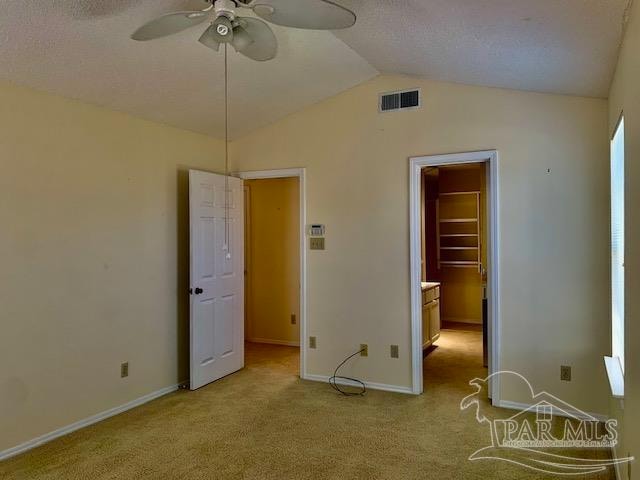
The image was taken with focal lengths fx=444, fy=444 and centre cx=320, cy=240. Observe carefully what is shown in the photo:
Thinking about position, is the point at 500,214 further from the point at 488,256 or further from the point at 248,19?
the point at 248,19

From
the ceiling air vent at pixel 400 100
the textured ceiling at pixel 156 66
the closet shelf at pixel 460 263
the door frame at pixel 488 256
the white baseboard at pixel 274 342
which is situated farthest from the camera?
the closet shelf at pixel 460 263

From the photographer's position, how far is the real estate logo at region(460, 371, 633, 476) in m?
2.68

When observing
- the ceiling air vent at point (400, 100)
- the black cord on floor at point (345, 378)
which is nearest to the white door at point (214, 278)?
the black cord on floor at point (345, 378)

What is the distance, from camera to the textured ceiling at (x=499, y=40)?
2076 millimetres

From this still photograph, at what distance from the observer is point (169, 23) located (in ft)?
6.70

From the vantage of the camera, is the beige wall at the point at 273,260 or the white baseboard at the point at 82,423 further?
the beige wall at the point at 273,260

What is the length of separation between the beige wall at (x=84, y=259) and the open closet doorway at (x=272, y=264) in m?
1.69

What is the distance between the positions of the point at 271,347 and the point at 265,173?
7.64 ft

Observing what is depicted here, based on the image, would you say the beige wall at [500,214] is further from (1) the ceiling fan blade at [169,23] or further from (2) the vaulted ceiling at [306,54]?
(1) the ceiling fan blade at [169,23]

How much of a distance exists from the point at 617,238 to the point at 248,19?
2.48m

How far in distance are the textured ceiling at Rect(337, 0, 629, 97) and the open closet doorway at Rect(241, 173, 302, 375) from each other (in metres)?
2.56

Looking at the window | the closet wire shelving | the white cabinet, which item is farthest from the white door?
the closet wire shelving

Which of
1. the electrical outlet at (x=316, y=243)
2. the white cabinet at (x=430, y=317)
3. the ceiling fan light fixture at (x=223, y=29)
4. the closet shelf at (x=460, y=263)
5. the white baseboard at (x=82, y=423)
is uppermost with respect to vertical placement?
the ceiling fan light fixture at (x=223, y=29)

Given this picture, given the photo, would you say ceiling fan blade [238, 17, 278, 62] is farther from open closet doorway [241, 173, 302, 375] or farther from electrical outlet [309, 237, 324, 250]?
open closet doorway [241, 173, 302, 375]
